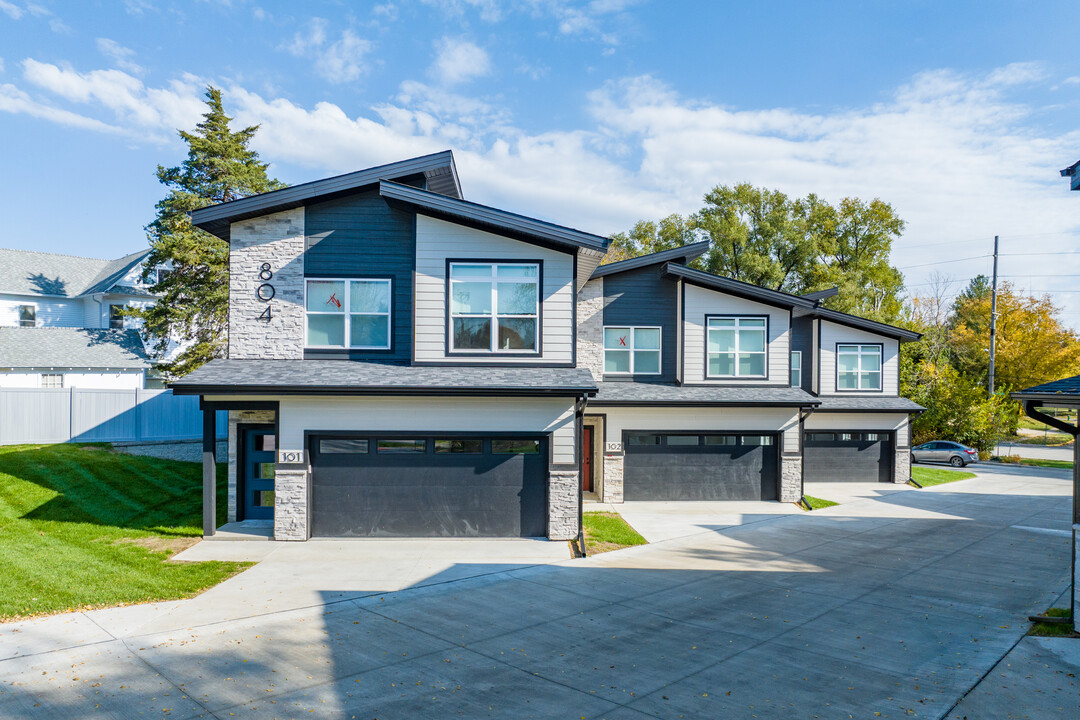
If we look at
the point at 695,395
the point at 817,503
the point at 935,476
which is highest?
the point at 695,395

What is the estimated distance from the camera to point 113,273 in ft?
124

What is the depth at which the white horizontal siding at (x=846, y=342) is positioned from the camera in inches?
982

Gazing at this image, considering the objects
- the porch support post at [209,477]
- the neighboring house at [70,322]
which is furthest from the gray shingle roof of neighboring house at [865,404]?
the neighboring house at [70,322]

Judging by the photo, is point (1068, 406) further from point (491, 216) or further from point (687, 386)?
point (687, 386)

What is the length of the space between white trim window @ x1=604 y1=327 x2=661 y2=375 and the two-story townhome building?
3 cm

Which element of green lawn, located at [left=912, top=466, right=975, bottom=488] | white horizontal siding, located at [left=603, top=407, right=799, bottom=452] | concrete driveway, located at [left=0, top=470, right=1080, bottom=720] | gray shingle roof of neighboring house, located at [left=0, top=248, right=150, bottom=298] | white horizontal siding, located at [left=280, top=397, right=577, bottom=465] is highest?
gray shingle roof of neighboring house, located at [left=0, top=248, right=150, bottom=298]

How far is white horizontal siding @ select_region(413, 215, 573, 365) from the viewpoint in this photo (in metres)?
14.4

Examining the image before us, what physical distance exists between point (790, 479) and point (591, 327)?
7413mm

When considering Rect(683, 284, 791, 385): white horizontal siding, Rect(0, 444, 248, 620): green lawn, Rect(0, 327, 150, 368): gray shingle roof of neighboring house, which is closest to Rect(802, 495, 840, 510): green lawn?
Rect(683, 284, 791, 385): white horizontal siding

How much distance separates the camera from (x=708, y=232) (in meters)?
43.2

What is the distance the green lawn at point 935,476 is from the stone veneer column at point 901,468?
694 millimetres

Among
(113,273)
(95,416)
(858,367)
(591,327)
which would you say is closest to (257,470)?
(591,327)

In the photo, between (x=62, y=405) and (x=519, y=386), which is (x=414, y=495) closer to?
(x=519, y=386)

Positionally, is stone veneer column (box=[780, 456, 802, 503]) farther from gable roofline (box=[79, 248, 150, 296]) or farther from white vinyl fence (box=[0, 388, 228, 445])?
gable roofline (box=[79, 248, 150, 296])
